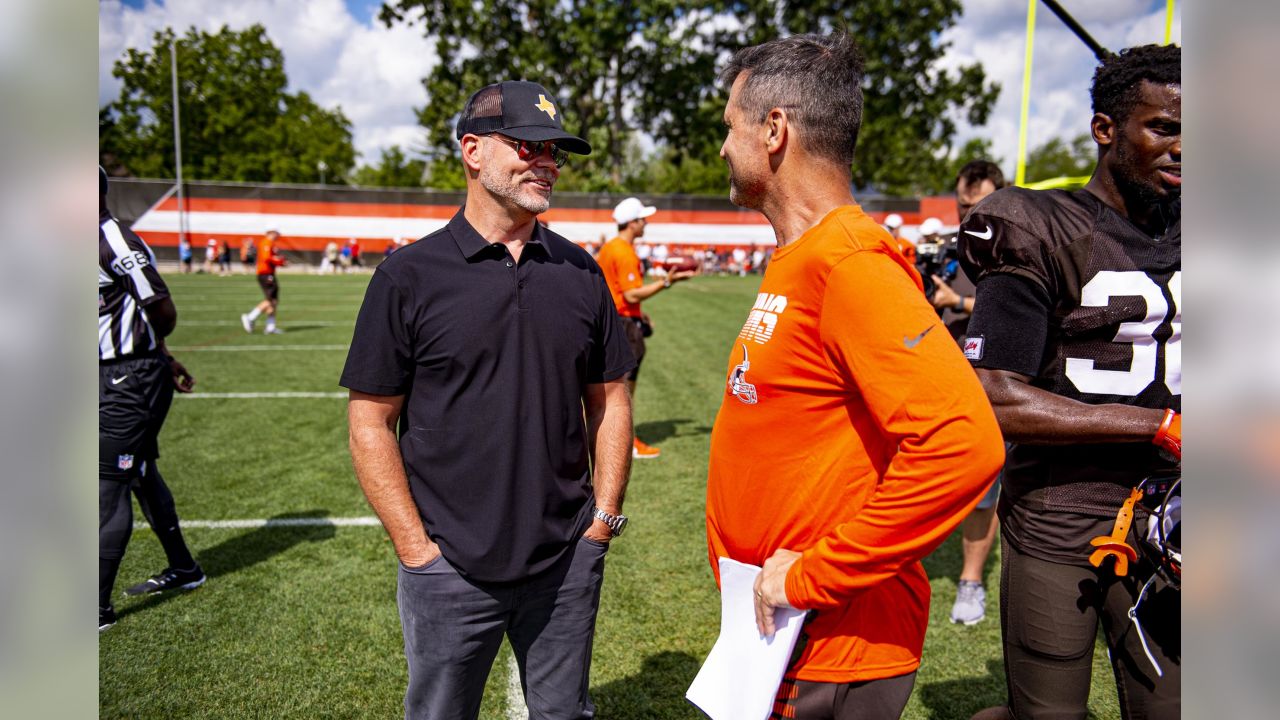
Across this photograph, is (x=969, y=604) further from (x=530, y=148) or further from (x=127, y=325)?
(x=127, y=325)

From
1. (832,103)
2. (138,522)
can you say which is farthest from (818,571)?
(138,522)

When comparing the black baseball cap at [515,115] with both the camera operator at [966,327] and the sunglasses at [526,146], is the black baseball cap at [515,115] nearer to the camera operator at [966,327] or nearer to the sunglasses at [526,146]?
the sunglasses at [526,146]

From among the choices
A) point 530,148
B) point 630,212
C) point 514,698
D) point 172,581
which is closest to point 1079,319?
point 530,148

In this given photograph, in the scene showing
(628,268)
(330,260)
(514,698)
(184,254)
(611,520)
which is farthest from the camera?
(330,260)

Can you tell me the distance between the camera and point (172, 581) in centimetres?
465

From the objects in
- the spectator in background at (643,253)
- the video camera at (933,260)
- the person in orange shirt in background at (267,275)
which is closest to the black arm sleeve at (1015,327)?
the video camera at (933,260)

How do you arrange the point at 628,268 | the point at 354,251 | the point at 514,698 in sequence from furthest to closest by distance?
the point at 354,251 → the point at 628,268 → the point at 514,698

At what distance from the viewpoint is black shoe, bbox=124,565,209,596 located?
459 centimetres

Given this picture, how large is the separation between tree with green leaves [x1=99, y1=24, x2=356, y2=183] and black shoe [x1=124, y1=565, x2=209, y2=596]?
175 feet

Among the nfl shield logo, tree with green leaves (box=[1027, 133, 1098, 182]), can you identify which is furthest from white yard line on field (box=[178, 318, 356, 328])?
tree with green leaves (box=[1027, 133, 1098, 182])

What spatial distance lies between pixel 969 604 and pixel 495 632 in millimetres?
3016

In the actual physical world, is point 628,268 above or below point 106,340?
above

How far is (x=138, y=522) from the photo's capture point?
573cm
